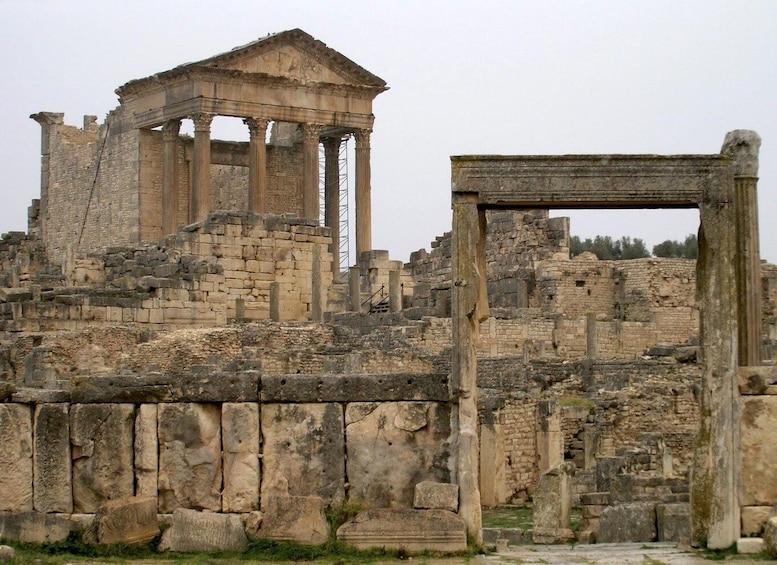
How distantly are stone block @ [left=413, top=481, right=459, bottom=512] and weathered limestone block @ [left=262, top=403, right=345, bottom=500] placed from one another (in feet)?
2.19

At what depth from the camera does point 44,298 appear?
2598 centimetres

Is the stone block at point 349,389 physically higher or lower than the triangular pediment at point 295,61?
lower

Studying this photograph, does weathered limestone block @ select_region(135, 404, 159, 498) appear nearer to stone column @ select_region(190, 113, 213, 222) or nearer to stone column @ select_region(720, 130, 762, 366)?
stone column @ select_region(720, 130, 762, 366)

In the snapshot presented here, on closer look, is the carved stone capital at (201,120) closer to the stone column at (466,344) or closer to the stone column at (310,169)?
the stone column at (310,169)

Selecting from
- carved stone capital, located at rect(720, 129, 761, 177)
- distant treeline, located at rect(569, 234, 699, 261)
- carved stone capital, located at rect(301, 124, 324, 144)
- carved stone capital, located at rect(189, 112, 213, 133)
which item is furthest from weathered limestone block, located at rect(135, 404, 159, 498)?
distant treeline, located at rect(569, 234, 699, 261)

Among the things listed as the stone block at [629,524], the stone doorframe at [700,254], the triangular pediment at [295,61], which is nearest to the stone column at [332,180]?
the triangular pediment at [295,61]

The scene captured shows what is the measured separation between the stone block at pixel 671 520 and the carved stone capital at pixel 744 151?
3.91 metres

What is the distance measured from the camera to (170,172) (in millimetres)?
43438

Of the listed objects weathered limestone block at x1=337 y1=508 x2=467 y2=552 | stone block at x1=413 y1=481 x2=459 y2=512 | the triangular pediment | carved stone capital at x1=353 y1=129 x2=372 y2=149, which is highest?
the triangular pediment

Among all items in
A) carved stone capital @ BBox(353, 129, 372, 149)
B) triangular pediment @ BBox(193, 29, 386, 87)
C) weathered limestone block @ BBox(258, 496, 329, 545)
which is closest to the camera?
weathered limestone block @ BBox(258, 496, 329, 545)

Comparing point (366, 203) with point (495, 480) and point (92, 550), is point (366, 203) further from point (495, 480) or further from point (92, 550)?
point (92, 550)

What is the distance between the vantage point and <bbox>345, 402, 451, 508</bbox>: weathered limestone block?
12867mm

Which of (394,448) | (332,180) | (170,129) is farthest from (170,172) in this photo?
(394,448)

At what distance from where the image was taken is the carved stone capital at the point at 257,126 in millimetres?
42844
